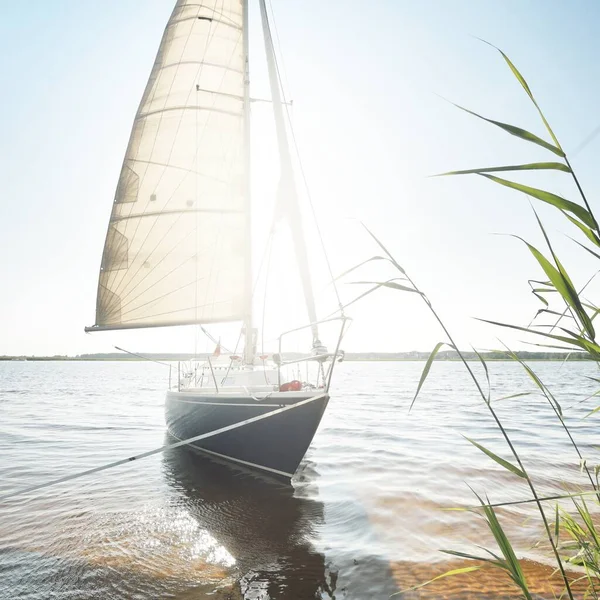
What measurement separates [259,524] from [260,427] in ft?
5.39

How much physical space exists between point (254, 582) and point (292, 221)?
6.41m

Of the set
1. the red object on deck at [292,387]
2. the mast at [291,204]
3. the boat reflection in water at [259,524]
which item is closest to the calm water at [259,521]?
the boat reflection in water at [259,524]

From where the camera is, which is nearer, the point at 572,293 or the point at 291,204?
the point at 572,293

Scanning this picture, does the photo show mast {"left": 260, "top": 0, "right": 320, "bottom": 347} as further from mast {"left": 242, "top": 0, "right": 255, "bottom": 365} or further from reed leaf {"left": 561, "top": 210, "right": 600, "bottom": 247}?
reed leaf {"left": 561, "top": 210, "right": 600, "bottom": 247}

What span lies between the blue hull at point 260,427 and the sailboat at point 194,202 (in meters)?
0.59

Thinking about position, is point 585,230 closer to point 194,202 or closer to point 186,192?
point 194,202

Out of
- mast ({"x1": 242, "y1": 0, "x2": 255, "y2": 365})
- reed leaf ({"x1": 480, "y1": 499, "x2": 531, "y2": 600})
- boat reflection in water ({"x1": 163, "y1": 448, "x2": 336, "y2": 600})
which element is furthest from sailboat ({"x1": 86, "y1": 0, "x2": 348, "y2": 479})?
reed leaf ({"x1": 480, "y1": 499, "x2": 531, "y2": 600})

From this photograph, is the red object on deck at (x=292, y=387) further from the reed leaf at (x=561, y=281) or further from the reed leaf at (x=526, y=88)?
the reed leaf at (x=526, y=88)

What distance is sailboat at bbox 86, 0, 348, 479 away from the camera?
400 inches

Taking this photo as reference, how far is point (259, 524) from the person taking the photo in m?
5.54

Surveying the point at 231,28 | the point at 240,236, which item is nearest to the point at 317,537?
the point at 240,236

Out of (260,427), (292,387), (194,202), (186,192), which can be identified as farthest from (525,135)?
(186,192)

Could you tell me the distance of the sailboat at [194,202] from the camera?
10150mm

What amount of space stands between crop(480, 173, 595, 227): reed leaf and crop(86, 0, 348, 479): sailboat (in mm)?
7392
